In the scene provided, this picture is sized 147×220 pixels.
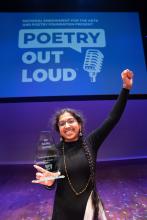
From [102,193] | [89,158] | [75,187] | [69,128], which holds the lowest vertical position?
[102,193]

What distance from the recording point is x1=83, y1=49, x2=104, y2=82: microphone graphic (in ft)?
8.57

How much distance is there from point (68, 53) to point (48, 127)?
1.05m

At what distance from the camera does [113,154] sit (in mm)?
3420

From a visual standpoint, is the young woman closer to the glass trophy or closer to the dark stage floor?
the glass trophy

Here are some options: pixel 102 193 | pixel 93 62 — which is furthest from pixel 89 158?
pixel 93 62

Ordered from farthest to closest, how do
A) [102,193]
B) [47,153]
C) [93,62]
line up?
[93,62], [102,193], [47,153]

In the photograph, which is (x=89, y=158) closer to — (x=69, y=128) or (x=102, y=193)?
(x=69, y=128)

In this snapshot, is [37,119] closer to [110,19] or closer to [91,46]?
[91,46]

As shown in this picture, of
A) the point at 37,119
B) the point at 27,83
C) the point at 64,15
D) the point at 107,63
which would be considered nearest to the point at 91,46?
the point at 107,63

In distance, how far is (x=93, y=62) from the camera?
2.64 meters

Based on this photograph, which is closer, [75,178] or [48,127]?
[75,178]

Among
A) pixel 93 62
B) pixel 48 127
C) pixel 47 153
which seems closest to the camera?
pixel 47 153

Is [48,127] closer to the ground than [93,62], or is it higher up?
closer to the ground

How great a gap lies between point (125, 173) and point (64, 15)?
1791mm
